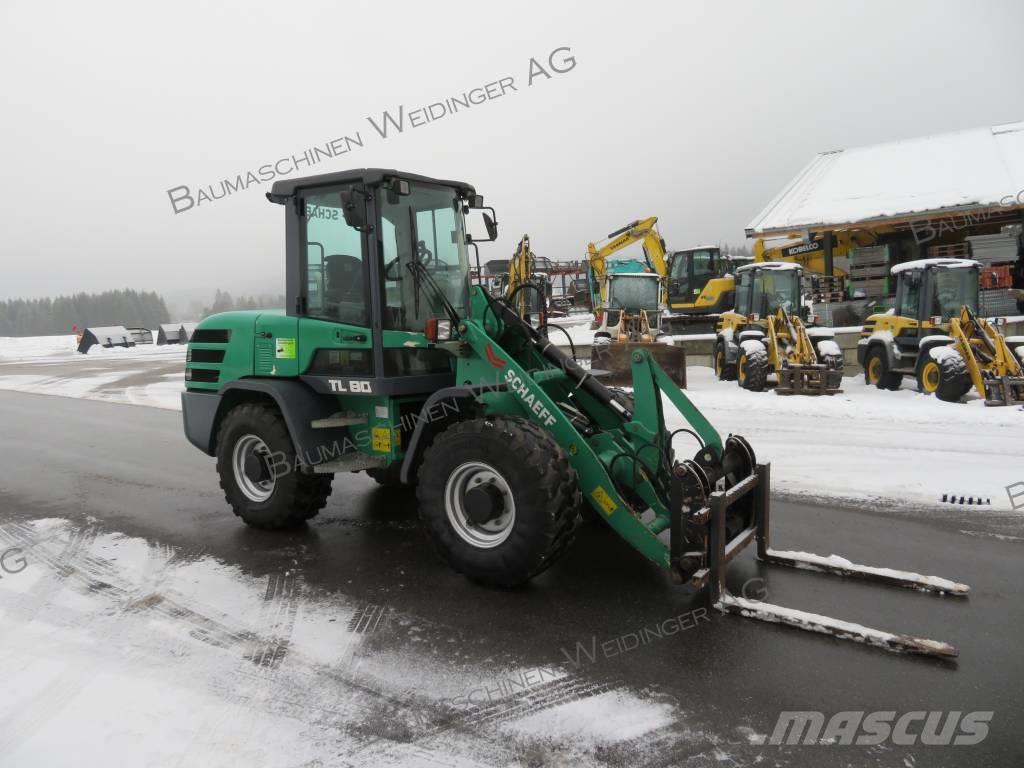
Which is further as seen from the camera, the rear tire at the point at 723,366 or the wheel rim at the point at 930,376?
the rear tire at the point at 723,366

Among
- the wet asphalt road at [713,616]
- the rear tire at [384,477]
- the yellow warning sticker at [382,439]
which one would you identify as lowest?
the wet asphalt road at [713,616]

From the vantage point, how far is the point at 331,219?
17.0ft

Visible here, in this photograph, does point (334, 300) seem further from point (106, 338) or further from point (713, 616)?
point (106, 338)

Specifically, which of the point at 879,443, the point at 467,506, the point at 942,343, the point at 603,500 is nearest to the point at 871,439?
the point at 879,443

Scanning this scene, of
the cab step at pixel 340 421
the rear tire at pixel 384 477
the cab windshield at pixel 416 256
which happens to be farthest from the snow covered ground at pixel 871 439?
the cab step at pixel 340 421

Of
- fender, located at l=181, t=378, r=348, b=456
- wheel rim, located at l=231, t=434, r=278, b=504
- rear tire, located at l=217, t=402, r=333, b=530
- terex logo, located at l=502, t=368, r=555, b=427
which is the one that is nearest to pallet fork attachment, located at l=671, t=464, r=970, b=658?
terex logo, located at l=502, t=368, r=555, b=427

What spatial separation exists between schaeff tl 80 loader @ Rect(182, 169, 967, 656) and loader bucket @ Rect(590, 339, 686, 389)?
328 inches

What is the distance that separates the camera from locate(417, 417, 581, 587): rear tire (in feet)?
13.1

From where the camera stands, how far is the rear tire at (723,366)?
49.9 feet

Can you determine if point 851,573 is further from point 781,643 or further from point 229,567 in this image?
point 229,567

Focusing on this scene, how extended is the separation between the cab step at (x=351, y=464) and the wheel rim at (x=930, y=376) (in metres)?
10.2

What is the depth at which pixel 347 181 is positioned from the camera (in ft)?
16.3

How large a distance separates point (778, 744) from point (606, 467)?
1936mm

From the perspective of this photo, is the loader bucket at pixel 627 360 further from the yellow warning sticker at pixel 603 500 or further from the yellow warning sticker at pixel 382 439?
the yellow warning sticker at pixel 603 500
